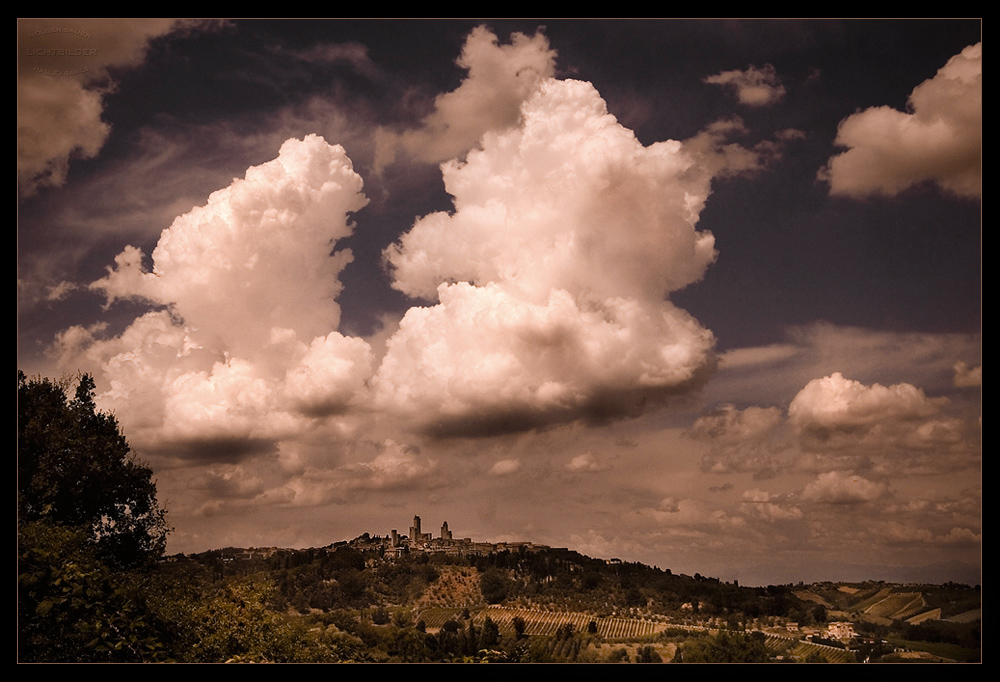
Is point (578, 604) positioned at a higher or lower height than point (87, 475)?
lower

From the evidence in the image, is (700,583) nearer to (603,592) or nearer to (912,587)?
(603,592)

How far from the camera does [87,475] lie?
289 inches

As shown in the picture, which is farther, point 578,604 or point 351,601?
point 351,601

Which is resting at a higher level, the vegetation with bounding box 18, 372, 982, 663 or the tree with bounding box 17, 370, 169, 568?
the tree with bounding box 17, 370, 169, 568

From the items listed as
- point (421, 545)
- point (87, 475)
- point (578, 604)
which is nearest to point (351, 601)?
point (421, 545)

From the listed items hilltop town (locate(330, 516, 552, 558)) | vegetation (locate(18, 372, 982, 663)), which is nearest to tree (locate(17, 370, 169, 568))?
vegetation (locate(18, 372, 982, 663))

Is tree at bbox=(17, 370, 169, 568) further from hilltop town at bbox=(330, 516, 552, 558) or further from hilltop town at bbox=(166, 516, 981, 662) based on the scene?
hilltop town at bbox=(330, 516, 552, 558)

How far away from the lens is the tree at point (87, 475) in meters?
7.13

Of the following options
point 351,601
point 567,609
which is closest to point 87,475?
point 351,601

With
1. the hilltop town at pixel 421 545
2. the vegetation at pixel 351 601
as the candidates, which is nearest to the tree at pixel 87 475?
the vegetation at pixel 351 601

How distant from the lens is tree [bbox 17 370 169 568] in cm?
713

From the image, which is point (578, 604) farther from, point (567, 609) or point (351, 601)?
point (351, 601)
